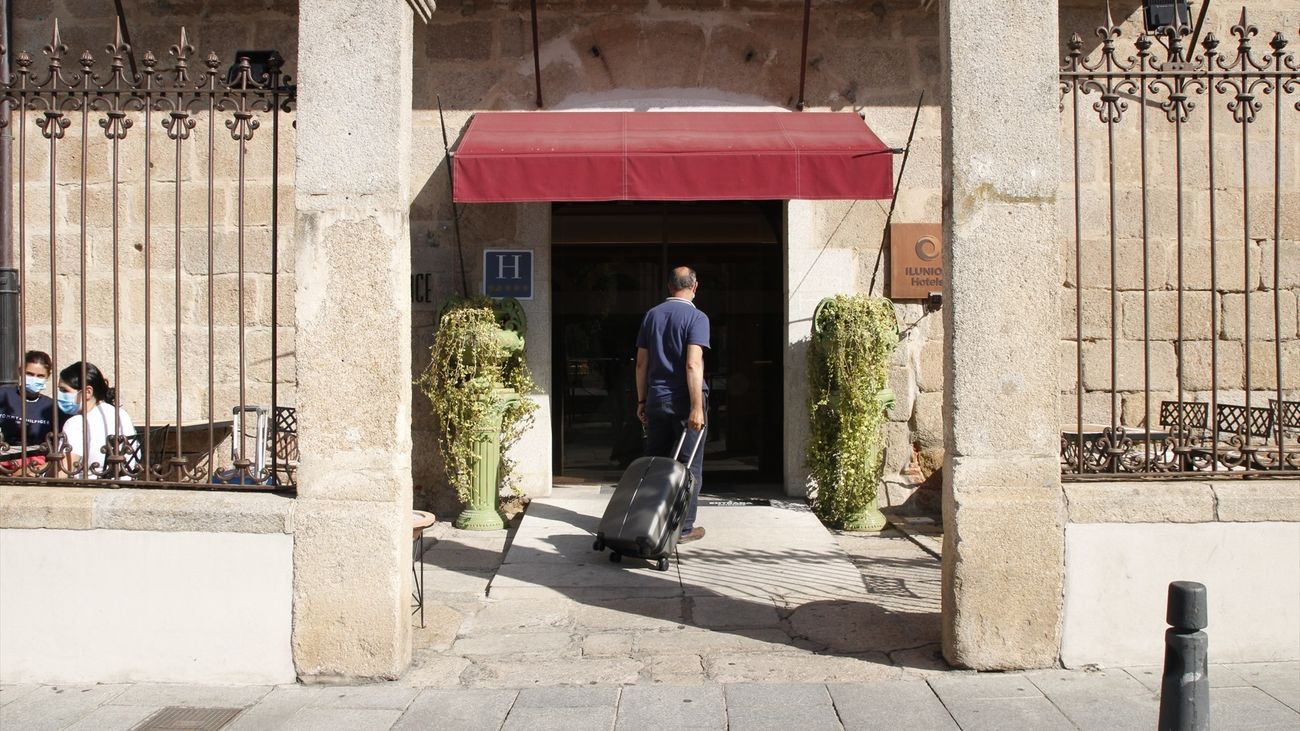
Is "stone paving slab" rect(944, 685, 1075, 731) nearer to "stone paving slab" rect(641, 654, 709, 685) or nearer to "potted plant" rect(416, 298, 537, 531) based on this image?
"stone paving slab" rect(641, 654, 709, 685)

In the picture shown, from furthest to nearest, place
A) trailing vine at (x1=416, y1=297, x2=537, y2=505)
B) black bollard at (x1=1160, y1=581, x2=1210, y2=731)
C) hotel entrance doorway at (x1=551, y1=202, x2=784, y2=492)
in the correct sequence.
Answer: hotel entrance doorway at (x1=551, y1=202, x2=784, y2=492) < trailing vine at (x1=416, y1=297, x2=537, y2=505) < black bollard at (x1=1160, y1=581, x2=1210, y2=731)

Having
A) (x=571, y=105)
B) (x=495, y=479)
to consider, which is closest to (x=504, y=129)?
(x=571, y=105)

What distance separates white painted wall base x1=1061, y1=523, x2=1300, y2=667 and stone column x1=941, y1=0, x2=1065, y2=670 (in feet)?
0.37

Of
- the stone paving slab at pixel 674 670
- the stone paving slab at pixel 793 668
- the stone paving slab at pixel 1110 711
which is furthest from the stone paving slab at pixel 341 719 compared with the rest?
the stone paving slab at pixel 1110 711

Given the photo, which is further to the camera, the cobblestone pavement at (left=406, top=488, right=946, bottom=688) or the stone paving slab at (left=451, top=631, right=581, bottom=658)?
the stone paving slab at (left=451, top=631, right=581, bottom=658)

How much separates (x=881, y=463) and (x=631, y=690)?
159 inches

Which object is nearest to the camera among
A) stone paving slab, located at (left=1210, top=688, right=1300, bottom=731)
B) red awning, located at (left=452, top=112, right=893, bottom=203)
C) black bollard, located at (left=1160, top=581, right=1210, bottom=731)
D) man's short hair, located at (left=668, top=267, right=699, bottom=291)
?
black bollard, located at (left=1160, top=581, right=1210, bottom=731)

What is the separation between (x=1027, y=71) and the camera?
180 inches

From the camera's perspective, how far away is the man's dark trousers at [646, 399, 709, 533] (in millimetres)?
6547

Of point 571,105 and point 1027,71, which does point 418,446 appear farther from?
point 1027,71

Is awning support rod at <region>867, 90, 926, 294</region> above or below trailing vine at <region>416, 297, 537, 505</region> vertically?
above

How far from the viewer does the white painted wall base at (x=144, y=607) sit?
4512 mm

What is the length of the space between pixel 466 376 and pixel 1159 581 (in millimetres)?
4518

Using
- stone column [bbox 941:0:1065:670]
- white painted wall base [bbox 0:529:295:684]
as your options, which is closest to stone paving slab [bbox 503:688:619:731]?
white painted wall base [bbox 0:529:295:684]
